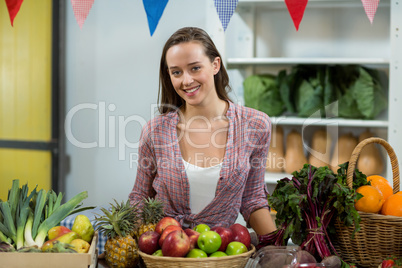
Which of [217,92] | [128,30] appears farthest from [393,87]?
[128,30]

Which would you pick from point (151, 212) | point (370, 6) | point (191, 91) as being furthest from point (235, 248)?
point (370, 6)

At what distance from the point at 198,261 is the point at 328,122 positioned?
2131 millimetres

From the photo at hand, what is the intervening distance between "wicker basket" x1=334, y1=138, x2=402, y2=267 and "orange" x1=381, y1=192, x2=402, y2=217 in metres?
0.03

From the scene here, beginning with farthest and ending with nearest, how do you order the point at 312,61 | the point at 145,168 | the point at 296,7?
the point at 312,61
the point at 296,7
the point at 145,168

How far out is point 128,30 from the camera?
3682mm

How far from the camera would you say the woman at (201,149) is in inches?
71.5

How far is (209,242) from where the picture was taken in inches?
48.9

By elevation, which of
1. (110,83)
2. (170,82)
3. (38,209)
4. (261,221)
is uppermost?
(110,83)

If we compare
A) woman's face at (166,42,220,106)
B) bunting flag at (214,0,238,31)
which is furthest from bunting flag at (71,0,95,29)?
woman's face at (166,42,220,106)

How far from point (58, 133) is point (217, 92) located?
217cm

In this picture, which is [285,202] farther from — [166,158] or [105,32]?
[105,32]

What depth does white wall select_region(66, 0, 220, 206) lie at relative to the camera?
3.65 metres

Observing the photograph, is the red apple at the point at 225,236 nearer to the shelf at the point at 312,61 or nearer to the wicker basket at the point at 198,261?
the wicker basket at the point at 198,261

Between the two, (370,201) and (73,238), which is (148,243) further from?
(370,201)
